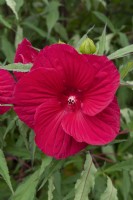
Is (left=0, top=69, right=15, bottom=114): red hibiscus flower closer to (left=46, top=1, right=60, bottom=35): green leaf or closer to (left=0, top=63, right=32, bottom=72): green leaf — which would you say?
(left=0, top=63, right=32, bottom=72): green leaf

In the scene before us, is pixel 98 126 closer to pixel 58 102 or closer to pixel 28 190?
pixel 58 102

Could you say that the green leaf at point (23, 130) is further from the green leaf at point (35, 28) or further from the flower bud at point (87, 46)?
the green leaf at point (35, 28)

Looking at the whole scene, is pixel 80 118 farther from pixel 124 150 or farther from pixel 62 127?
pixel 124 150

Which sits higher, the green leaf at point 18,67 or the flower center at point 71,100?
the green leaf at point 18,67

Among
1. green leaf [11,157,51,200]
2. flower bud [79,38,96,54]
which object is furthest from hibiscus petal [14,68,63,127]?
green leaf [11,157,51,200]

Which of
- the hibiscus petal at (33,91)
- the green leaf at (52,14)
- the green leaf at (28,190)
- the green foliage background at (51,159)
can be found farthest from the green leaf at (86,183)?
the green leaf at (52,14)
